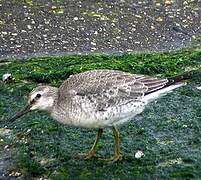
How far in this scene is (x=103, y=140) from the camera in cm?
708

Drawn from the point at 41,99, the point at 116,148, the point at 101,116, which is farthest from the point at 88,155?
the point at 41,99

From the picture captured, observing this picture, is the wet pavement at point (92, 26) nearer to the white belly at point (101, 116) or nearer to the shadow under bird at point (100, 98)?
the shadow under bird at point (100, 98)

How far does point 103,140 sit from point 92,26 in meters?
5.57

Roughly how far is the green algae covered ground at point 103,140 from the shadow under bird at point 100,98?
0.97 feet

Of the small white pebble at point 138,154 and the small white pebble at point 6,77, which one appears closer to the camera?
the small white pebble at point 138,154

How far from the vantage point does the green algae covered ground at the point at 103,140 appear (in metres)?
6.30

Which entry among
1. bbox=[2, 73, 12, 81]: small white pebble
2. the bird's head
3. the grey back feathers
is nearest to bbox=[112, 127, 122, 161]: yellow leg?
the grey back feathers

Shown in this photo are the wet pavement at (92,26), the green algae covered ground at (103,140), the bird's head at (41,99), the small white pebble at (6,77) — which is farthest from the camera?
the wet pavement at (92,26)

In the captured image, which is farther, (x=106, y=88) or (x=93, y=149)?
(x=93, y=149)

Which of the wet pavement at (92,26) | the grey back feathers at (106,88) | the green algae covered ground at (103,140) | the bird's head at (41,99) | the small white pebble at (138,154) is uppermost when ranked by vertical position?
the grey back feathers at (106,88)

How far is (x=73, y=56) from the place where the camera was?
34.9 ft

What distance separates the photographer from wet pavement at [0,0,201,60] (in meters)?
11.6

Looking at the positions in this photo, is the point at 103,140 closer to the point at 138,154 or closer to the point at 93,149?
the point at 93,149

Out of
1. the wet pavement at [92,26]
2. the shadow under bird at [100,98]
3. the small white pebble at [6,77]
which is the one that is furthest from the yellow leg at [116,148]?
the wet pavement at [92,26]
